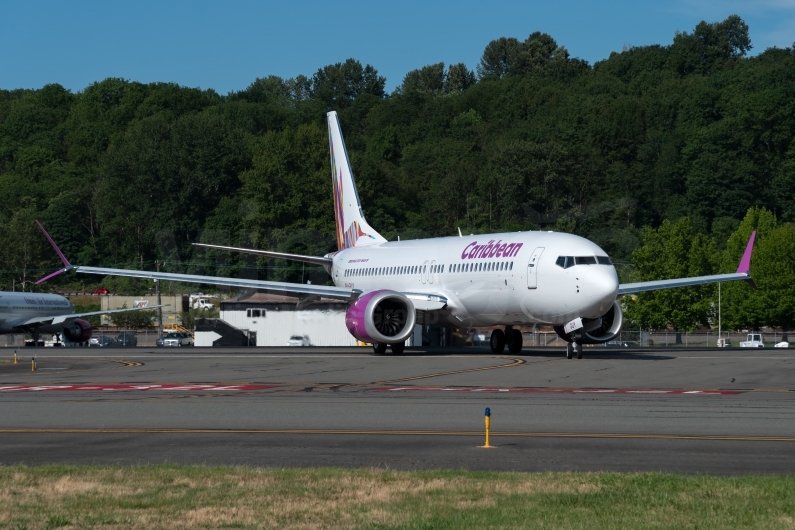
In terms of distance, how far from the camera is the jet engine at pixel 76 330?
72625 mm

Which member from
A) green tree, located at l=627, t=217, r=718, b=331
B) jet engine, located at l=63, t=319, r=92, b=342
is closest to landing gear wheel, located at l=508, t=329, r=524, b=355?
jet engine, located at l=63, t=319, r=92, b=342

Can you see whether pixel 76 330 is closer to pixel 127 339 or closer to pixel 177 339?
pixel 177 339

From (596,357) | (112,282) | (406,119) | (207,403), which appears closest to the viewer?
(207,403)

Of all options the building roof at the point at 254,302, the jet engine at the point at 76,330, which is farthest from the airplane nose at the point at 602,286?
the jet engine at the point at 76,330

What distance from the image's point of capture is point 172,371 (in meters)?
33.4

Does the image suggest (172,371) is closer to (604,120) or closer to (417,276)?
(417,276)

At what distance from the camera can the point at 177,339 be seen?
83.2 metres

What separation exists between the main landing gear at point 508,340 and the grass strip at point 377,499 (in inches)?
1155

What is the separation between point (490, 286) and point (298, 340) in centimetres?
2968

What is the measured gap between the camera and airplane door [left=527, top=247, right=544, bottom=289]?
1433 inches

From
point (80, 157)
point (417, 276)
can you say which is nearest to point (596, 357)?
point (417, 276)

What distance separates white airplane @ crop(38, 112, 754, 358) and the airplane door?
0.10 ft

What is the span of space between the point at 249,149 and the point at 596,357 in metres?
97.7

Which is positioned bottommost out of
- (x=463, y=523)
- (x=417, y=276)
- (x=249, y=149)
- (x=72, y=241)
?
(x=463, y=523)
